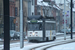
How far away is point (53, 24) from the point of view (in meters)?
32.6

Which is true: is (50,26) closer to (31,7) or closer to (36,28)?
(36,28)

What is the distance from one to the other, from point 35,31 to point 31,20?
140 centimetres

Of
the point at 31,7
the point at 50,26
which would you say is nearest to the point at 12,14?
the point at 31,7

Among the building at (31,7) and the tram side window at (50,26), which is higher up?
the building at (31,7)

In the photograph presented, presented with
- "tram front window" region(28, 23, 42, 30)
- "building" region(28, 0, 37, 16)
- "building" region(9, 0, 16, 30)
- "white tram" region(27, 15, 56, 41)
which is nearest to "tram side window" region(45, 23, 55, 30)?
"white tram" region(27, 15, 56, 41)

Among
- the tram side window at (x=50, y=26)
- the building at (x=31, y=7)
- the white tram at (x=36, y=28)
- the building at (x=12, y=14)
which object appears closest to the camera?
the white tram at (x=36, y=28)

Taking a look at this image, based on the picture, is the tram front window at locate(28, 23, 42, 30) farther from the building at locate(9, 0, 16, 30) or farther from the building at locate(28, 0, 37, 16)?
the building at locate(28, 0, 37, 16)

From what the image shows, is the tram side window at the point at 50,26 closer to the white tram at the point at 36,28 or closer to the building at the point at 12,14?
the white tram at the point at 36,28

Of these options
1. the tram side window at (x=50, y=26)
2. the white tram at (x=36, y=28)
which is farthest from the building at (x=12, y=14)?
the white tram at (x=36, y=28)

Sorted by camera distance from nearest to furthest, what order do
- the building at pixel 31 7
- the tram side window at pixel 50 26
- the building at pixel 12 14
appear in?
the tram side window at pixel 50 26 < the building at pixel 12 14 < the building at pixel 31 7

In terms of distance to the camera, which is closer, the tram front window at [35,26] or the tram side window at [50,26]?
the tram front window at [35,26]

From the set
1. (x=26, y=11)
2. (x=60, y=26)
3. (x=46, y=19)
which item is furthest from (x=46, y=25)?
(x=60, y=26)

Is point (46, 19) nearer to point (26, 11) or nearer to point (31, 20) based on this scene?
point (31, 20)

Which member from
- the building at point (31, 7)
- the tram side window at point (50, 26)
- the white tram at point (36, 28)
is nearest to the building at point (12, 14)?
the building at point (31, 7)
